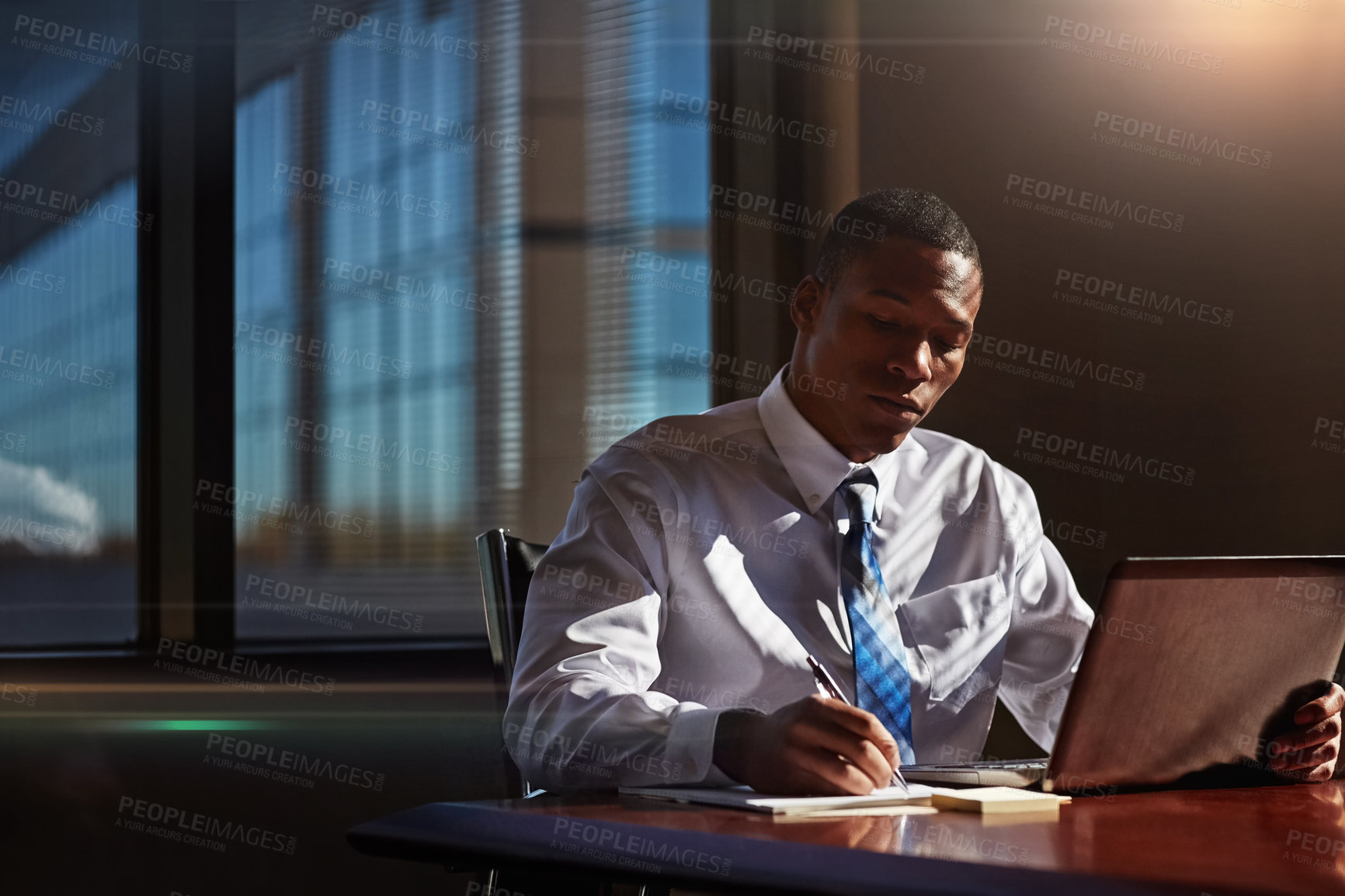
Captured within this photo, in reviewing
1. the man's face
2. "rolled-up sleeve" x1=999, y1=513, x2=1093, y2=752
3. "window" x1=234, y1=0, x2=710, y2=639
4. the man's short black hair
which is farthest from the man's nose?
"window" x1=234, y1=0, x2=710, y2=639

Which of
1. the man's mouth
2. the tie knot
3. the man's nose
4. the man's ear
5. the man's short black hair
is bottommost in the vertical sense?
the tie knot

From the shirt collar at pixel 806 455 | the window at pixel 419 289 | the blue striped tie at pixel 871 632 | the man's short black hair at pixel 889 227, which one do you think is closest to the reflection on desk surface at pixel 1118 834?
the blue striped tie at pixel 871 632

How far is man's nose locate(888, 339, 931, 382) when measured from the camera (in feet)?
5.92

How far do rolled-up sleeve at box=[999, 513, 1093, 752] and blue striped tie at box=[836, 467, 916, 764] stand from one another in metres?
0.37

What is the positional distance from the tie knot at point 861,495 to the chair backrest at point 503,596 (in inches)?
18.4

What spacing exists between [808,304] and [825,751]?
3.34 feet

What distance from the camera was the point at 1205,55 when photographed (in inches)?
107

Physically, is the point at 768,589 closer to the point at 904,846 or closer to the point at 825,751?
A: the point at 825,751

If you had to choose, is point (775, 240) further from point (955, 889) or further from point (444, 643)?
point (955, 889)

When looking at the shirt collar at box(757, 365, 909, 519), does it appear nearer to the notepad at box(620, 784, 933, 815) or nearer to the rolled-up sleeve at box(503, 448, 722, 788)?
the rolled-up sleeve at box(503, 448, 722, 788)

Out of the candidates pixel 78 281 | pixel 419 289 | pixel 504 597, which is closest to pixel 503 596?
pixel 504 597

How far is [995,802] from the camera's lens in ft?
3.59

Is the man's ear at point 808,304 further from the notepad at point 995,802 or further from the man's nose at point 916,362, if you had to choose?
the notepad at point 995,802

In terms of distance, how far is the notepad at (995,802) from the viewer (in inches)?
43.1
